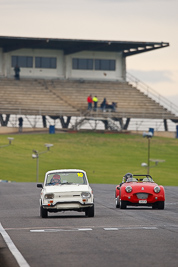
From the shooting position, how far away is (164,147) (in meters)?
75.8

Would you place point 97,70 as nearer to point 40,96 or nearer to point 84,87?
point 84,87

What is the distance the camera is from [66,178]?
21234mm

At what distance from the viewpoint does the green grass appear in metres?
61.3

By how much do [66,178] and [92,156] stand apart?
49348 mm

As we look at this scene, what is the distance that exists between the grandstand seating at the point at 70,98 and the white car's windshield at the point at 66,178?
5742cm

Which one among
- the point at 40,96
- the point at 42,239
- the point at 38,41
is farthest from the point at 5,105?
the point at 42,239

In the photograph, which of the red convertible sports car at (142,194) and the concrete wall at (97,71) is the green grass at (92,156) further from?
the red convertible sports car at (142,194)

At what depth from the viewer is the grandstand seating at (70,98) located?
8062 cm

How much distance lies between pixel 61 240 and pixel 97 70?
3188 inches

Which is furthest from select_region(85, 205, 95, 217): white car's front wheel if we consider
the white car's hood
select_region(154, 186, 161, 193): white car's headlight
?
select_region(154, 186, 161, 193): white car's headlight

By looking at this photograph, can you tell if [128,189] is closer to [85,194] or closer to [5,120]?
[85,194]

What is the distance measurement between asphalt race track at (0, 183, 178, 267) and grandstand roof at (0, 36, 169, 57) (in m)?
65.9

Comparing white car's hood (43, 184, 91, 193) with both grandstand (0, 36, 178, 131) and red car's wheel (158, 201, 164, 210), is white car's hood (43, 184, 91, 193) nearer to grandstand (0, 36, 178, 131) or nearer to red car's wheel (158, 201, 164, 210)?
red car's wheel (158, 201, 164, 210)

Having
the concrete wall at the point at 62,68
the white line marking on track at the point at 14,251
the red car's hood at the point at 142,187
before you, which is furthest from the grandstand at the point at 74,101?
the white line marking on track at the point at 14,251
